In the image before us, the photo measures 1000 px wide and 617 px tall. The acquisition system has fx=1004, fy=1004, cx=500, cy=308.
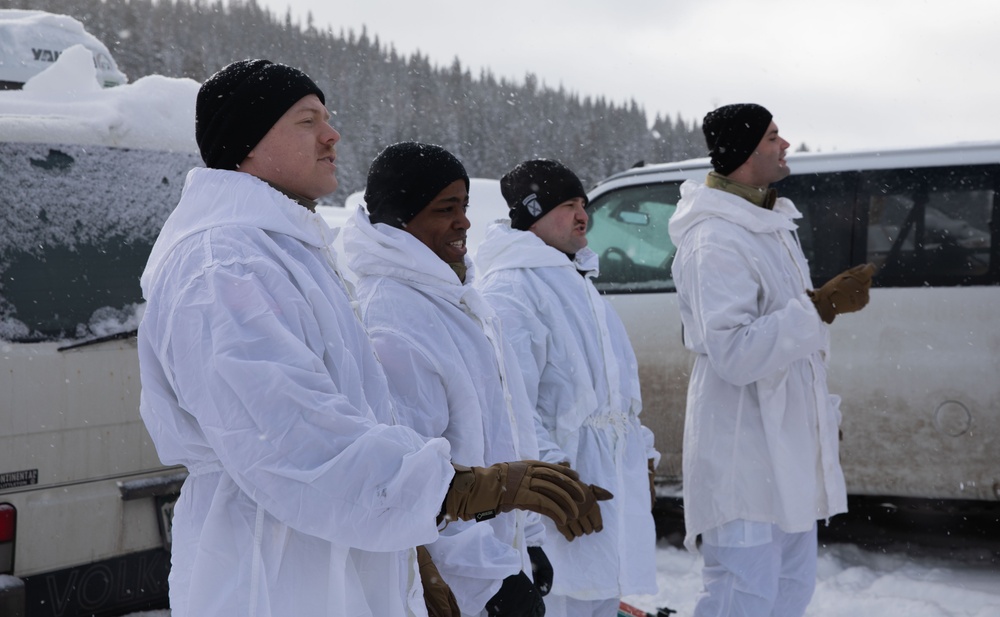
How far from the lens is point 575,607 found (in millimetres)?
3453

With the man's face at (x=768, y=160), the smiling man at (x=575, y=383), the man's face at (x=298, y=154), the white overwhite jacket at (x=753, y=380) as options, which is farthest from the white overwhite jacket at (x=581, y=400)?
the man's face at (x=298, y=154)

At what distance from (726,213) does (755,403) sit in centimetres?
73

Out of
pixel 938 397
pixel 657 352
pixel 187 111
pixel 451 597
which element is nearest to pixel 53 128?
pixel 187 111

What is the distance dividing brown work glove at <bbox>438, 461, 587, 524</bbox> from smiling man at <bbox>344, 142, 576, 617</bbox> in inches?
16.4

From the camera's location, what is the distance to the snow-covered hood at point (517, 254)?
3.62m

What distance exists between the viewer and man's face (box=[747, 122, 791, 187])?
3986 millimetres

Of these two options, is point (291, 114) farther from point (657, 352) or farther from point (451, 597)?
point (657, 352)

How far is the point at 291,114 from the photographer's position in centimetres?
198

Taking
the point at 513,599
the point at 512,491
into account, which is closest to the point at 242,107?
the point at 512,491

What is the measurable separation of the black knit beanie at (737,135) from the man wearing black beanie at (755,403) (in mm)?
118

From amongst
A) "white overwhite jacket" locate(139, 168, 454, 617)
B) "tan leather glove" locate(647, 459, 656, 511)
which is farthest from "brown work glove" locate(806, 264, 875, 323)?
"white overwhite jacket" locate(139, 168, 454, 617)

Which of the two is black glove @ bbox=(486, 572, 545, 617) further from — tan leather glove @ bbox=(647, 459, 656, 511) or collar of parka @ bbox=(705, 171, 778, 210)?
collar of parka @ bbox=(705, 171, 778, 210)

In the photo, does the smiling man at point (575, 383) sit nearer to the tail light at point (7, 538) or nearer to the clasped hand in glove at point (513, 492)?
the clasped hand in glove at point (513, 492)

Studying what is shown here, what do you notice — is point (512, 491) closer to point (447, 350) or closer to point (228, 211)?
point (447, 350)
